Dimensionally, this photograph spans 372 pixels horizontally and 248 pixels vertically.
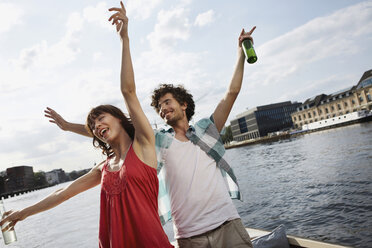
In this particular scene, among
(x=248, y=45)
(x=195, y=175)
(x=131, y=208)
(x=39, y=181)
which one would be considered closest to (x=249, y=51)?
(x=248, y=45)

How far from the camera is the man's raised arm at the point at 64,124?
2879mm

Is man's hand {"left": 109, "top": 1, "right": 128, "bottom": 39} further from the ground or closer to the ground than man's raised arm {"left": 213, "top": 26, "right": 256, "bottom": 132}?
further from the ground

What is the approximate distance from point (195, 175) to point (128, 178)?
847 millimetres

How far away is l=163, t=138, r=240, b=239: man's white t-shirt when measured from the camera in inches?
92.7

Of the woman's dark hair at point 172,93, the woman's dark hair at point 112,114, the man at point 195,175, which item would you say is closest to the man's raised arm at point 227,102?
the man at point 195,175

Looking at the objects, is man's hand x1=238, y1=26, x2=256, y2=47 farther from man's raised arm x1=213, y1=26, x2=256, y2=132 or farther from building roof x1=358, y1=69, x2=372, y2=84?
building roof x1=358, y1=69, x2=372, y2=84

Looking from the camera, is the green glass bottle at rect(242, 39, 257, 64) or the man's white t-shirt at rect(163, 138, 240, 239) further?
the green glass bottle at rect(242, 39, 257, 64)

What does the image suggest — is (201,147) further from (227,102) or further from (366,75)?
(366,75)

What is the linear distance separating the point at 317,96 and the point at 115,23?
93735 millimetres

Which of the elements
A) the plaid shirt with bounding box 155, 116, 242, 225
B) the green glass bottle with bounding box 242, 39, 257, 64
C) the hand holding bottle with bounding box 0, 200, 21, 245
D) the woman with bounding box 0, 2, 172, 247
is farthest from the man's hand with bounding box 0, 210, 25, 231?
the green glass bottle with bounding box 242, 39, 257, 64

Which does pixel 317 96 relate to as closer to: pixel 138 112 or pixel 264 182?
pixel 264 182

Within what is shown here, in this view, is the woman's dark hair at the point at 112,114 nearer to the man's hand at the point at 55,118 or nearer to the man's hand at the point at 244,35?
the man's hand at the point at 55,118

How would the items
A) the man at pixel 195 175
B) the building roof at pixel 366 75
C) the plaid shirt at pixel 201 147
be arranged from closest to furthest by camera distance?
the man at pixel 195 175
the plaid shirt at pixel 201 147
the building roof at pixel 366 75

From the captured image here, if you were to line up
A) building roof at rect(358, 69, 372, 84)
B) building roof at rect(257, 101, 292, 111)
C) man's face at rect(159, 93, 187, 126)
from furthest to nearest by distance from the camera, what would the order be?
building roof at rect(257, 101, 292, 111)
building roof at rect(358, 69, 372, 84)
man's face at rect(159, 93, 187, 126)
